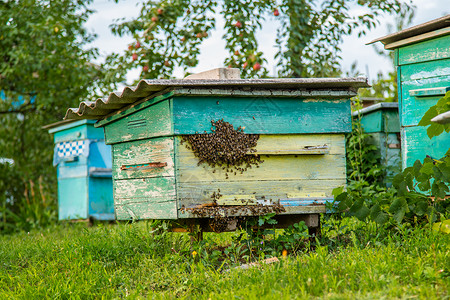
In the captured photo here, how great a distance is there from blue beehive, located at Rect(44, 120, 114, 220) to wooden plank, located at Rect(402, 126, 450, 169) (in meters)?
5.04

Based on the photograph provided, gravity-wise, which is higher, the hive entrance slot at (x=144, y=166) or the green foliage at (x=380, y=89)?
the green foliage at (x=380, y=89)

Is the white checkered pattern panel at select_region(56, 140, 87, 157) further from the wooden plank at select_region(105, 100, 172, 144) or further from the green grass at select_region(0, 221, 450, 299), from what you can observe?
the wooden plank at select_region(105, 100, 172, 144)

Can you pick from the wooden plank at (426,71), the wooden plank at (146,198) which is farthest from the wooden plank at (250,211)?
the wooden plank at (426,71)

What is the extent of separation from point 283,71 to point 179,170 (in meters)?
4.37

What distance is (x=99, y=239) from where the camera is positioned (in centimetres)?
542

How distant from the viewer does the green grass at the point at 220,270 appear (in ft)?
10.4

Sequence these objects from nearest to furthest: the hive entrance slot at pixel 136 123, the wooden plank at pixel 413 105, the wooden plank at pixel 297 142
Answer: the wooden plank at pixel 297 142
the hive entrance slot at pixel 136 123
the wooden plank at pixel 413 105

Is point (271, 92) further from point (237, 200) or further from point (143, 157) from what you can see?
point (143, 157)

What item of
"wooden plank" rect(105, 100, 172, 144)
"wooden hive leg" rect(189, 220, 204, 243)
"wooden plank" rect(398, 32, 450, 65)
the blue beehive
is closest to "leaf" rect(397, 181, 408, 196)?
"wooden plank" rect(398, 32, 450, 65)

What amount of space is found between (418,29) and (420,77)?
500 millimetres

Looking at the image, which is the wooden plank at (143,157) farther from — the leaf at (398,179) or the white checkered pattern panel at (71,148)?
the white checkered pattern panel at (71,148)

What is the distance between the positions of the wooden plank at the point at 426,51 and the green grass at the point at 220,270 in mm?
1845

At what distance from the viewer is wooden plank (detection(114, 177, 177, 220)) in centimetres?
423

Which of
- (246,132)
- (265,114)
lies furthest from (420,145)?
(246,132)
